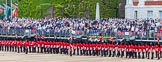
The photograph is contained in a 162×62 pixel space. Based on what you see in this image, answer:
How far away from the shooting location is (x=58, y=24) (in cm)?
5366

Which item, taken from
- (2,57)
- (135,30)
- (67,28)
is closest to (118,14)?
(67,28)

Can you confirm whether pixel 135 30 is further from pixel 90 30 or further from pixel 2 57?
pixel 2 57

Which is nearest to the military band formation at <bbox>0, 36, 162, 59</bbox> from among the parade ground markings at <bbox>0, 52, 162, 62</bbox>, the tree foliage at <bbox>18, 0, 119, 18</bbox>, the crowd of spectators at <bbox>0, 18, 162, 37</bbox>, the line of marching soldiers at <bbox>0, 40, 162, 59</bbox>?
the line of marching soldiers at <bbox>0, 40, 162, 59</bbox>

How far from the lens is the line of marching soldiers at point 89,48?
40.7 m

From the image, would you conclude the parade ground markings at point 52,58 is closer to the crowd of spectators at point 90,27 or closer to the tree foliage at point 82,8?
the crowd of spectators at point 90,27

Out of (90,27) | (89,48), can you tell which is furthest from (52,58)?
(90,27)

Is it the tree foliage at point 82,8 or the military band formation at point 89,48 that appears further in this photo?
the tree foliage at point 82,8

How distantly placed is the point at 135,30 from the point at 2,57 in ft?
32.0

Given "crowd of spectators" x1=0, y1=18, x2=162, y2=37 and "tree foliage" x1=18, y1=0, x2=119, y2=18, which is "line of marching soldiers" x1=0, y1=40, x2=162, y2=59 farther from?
"tree foliage" x1=18, y1=0, x2=119, y2=18

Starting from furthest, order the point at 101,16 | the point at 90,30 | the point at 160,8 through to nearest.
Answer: the point at 101,16 → the point at 160,8 → the point at 90,30

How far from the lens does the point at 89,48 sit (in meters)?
43.7

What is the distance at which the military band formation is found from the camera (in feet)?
133

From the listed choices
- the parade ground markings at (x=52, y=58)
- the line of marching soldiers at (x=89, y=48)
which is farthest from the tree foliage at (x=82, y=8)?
the parade ground markings at (x=52, y=58)

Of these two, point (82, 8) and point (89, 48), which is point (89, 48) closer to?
point (89, 48)
